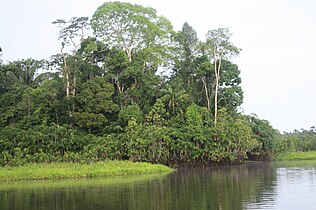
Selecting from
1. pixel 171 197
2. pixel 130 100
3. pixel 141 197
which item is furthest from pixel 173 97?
pixel 171 197

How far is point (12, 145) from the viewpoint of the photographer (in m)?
33.3

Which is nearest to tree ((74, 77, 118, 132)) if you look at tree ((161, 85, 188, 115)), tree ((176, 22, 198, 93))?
tree ((161, 85, 188, 115))

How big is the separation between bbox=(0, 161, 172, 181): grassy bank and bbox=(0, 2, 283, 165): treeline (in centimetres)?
192

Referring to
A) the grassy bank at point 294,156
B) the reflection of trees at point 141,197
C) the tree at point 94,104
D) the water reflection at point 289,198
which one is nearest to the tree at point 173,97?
the tree at point 94,104

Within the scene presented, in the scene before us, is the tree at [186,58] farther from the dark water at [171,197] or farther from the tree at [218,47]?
the dark water at [171,197]

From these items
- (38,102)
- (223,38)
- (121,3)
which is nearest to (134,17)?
Answer: (121,3)

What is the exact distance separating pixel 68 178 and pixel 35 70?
58.2ft

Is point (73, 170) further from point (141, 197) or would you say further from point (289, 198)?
point (289, 198)

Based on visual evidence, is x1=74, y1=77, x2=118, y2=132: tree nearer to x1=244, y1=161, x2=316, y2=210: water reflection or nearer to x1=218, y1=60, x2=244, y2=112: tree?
x1=218, y1=60, x2=244, y2=112: tree

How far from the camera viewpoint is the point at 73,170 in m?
29.4

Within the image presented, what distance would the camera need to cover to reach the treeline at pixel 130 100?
34312 mm

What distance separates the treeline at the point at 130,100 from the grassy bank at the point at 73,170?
192cm

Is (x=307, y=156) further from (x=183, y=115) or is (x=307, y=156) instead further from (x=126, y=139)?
(x=126, y=139)

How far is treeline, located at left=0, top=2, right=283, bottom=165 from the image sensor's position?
113 feet
